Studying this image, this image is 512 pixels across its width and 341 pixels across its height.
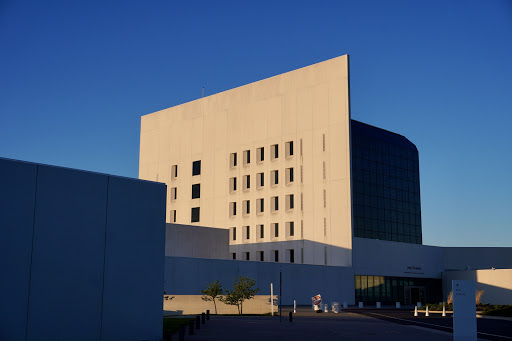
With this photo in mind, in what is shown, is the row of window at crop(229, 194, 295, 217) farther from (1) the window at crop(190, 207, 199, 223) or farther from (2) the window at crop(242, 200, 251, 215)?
(1) the window at crop(190, 207, 199, 223)

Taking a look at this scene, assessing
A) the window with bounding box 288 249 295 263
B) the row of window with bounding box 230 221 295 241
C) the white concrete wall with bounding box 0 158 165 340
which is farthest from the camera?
the row of window with bounding box 230 221 295 241

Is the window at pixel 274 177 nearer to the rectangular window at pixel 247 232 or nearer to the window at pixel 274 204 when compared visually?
the window at pixel 274 204

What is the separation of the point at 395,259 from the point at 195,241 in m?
24.5

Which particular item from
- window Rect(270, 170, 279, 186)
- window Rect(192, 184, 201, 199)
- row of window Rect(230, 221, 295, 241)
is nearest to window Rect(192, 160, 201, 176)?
window Rect(192, 184, 201, 199)

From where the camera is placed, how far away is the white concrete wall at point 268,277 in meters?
52.3

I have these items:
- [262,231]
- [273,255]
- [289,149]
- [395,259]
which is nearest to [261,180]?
[289,149]

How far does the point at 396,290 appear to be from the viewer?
72.1 m

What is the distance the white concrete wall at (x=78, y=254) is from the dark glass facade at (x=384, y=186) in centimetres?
4899

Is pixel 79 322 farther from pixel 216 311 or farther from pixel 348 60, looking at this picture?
pixel 348 60

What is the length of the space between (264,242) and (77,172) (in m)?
53.9

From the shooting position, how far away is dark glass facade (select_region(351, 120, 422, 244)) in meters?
70.0

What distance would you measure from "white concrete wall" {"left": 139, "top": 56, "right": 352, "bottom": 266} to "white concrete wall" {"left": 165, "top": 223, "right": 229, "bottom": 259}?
825cm

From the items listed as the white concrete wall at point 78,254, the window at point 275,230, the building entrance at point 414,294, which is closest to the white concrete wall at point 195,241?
the window at point 275,230

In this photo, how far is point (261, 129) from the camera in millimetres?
74938
